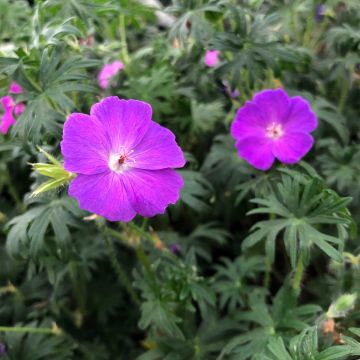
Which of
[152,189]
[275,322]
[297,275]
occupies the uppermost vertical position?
[152,189]

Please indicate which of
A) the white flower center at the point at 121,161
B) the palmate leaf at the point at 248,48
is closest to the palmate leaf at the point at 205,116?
the palmate leaf at the point at 248,48

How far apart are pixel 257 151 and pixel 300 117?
0.57 feet

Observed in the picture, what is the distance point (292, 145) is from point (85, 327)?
116cm

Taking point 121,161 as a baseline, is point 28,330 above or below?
below

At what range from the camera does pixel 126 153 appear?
1.24 m

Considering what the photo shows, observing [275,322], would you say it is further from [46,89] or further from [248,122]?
[46,89]

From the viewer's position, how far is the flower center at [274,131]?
1.60 metres

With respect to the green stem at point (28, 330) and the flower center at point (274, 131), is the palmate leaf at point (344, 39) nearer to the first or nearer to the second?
the flower center at point (274, 131)

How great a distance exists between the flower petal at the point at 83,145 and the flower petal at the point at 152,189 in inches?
3.2

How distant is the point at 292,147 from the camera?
1.52 metres

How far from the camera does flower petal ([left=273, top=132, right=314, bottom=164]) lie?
1.50 m

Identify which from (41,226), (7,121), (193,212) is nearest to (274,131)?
(193,212)

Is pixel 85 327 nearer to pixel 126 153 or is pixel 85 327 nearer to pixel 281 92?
pixel 126 153

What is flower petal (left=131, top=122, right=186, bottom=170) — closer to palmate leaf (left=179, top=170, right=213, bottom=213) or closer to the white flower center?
the white flower center
